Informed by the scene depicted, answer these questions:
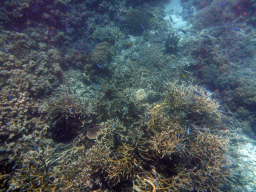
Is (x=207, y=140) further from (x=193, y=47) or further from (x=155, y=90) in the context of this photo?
(x=193, y=47)

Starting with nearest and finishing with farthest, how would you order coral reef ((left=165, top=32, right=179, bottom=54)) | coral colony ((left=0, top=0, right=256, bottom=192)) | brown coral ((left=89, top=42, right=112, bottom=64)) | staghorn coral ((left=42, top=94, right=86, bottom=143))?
coral colony ((left=0, top=0, right=256, bottom=192)) < staghorn coral ((left=42, top=94, right=86, bottom=143)) < brown coral ((left=89, top=42, right=112, bottom=64)) < coral reef ((left=165, top=32, right=179, bottom=54))

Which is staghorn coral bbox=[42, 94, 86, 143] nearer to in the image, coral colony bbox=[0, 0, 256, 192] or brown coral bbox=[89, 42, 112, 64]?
coral colony bbox=[0, 0, 256, 192]

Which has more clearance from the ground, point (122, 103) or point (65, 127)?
point (122, 103)

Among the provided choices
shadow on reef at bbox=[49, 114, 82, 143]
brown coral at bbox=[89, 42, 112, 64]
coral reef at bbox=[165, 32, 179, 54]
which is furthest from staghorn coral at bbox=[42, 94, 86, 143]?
coral reef at bbox=[165, 32, 179, 54]

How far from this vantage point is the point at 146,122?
4.08 m

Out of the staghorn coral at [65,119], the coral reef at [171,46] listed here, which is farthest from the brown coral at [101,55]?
the coral reef at [171,46]

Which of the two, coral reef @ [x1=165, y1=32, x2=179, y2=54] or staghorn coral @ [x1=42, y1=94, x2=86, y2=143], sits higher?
coral reef @ [x1=165, y1=32, x2=179, y2=54]

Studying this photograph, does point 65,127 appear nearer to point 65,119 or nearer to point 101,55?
point 65,119

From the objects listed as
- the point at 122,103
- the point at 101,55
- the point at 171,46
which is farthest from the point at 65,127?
the point at 171,46

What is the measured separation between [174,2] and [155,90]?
15.8 m

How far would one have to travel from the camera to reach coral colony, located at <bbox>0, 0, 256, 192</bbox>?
3.46 meters

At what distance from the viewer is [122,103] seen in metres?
5.11

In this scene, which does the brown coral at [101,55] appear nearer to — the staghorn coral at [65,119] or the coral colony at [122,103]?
the coral colony at [122,103]

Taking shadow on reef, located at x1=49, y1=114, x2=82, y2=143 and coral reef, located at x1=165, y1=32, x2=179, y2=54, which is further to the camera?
coral reef, located at x1=165, y1=32, x2=179, y2=54
